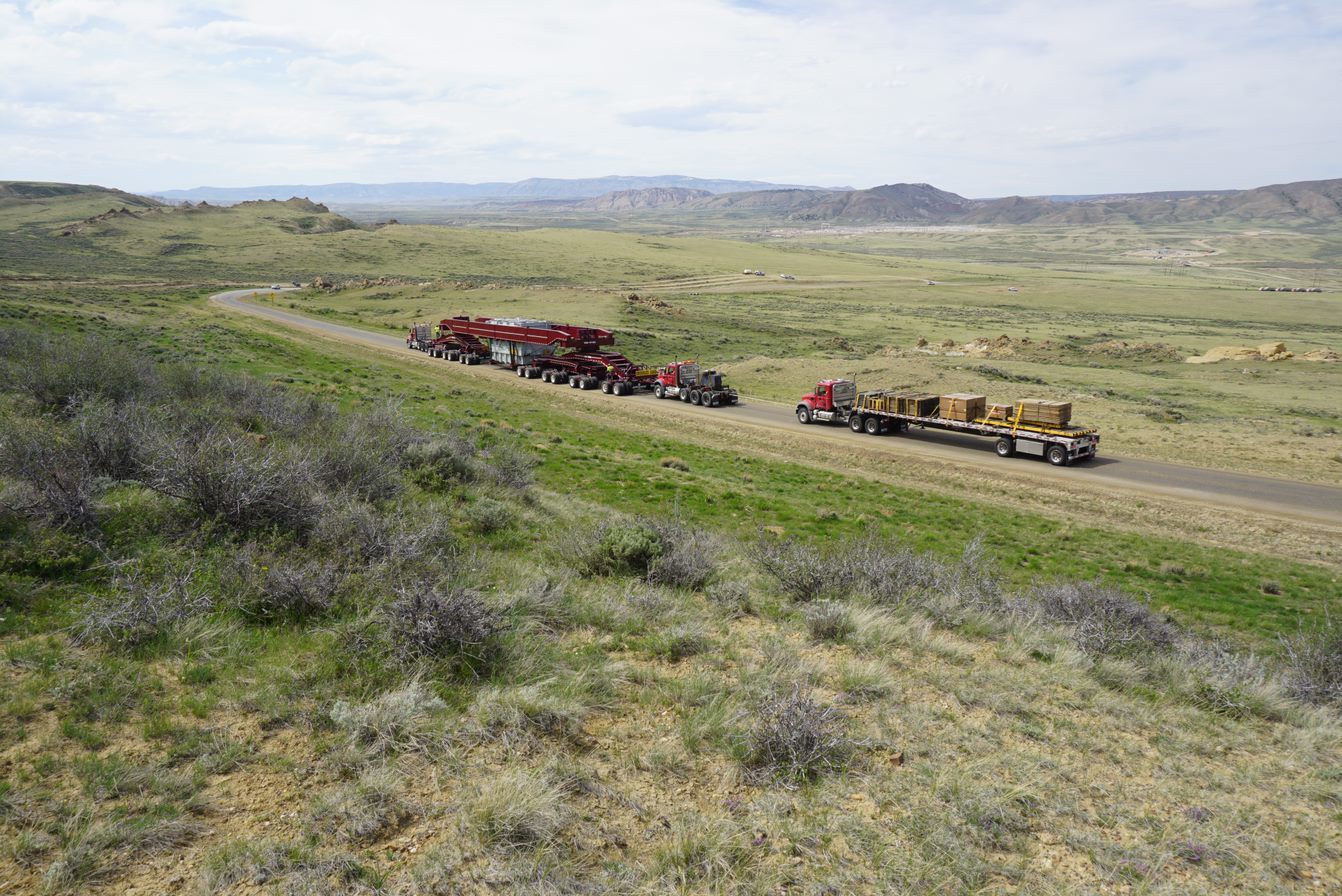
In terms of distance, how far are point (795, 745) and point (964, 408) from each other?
2525 cm

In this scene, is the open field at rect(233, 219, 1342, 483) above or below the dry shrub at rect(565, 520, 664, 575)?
above

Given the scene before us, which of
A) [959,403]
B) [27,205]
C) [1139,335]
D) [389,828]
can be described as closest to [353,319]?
[959,403]

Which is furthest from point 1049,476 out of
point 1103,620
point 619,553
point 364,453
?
point 364,453

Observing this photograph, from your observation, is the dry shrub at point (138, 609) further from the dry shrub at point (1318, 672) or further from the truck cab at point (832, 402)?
the truck cab at point (832, 402)

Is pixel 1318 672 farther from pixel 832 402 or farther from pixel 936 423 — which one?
pixel 832 402

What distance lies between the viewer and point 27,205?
6737 inches

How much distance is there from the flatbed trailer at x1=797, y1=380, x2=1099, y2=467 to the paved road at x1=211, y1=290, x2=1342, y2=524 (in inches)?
21.2

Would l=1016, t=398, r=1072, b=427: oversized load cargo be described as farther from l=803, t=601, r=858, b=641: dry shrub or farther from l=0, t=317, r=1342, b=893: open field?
l=803, t=601, r=858, b=641: dry shrub

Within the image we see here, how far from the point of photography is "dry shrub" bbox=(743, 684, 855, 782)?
6629 millimetres

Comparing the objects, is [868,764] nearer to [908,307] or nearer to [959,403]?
[959,403]

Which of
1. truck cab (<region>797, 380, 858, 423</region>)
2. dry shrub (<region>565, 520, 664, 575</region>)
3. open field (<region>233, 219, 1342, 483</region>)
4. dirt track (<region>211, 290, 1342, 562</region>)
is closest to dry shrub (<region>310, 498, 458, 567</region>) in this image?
dry shrub (<region>565, 520, 664, 575</region>)

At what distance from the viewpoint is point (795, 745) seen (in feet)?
22.1

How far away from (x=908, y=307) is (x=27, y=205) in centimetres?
19712

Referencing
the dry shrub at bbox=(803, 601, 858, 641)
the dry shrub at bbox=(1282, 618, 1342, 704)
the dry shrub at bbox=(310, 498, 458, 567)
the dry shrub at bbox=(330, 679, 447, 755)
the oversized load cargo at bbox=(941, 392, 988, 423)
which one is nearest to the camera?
the dry shrub at bbox=(330, 679, 447, 755)
